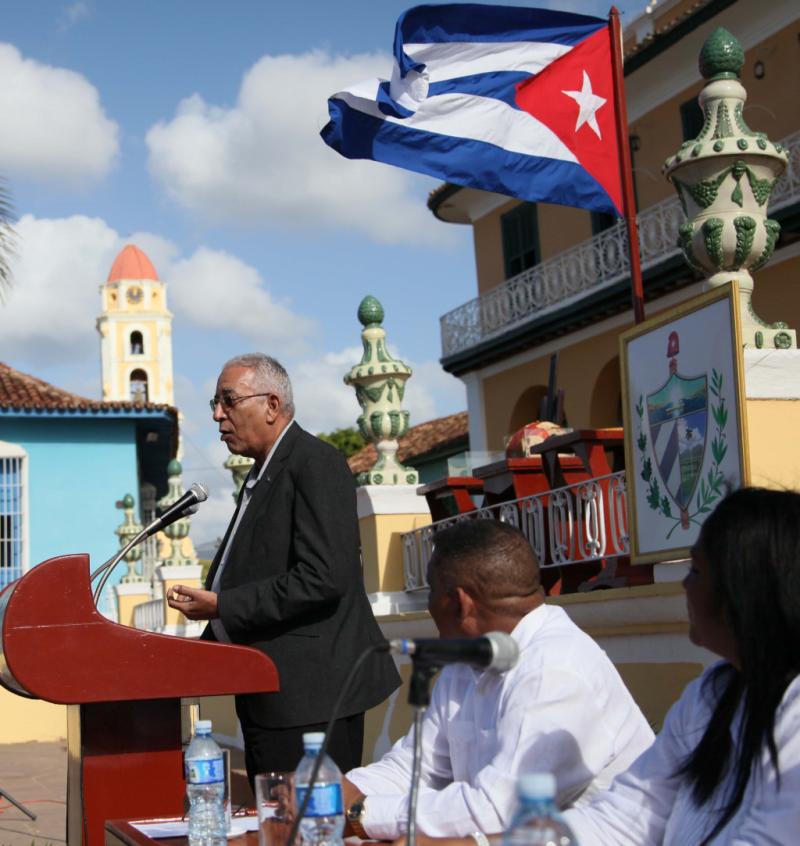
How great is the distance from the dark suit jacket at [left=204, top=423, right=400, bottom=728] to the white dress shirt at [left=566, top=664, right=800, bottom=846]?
1.16 m

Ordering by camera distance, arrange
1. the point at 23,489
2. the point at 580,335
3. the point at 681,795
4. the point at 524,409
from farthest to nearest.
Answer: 1. the point at 23,489
2. the point at 524,409
3. the point at 580,335
4. the point at 681,795

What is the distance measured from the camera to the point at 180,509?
381cm

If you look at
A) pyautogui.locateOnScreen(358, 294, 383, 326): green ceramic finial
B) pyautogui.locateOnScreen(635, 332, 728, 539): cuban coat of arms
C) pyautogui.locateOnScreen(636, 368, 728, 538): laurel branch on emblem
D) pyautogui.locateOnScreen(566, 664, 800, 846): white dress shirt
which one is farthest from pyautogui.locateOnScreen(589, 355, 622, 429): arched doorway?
pyautogui.locateOnScreen(566, 664, 800, 846): white dress shirt

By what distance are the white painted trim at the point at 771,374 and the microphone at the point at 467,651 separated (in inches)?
133

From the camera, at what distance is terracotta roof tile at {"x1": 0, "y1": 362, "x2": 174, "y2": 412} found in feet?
64.1

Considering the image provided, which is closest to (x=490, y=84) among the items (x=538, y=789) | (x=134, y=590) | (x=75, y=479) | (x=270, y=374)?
(x=270, y=374)

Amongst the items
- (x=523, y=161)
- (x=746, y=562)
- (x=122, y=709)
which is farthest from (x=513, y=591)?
(x=523, y=161)

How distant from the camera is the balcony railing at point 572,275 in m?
14.9

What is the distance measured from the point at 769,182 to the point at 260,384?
290cm

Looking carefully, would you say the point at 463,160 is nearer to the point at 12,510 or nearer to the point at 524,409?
the point at 524,409

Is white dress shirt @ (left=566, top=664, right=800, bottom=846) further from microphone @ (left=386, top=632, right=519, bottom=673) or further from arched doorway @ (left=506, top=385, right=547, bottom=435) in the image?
arched doorway @ (left=506, top=385, right=547, bottom=435)

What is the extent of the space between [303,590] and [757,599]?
165 cm

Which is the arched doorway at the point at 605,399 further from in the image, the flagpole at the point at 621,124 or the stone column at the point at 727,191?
the stone column at the point at 727,191

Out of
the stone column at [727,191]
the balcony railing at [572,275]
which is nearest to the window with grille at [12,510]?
the balcony railing at [572,275]
